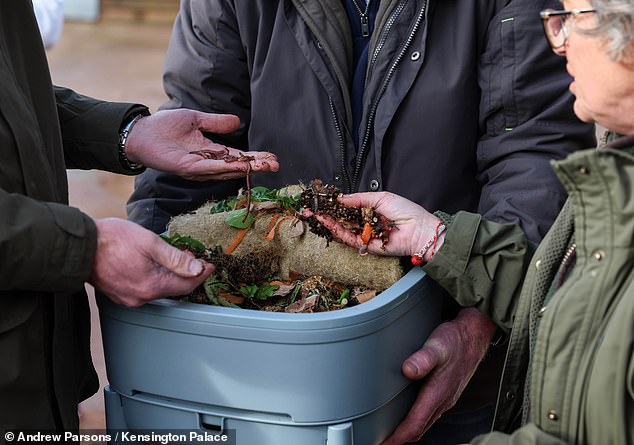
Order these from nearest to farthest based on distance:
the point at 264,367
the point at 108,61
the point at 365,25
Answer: the point at 264,367 → the point at 365,25 → the point at 108,61

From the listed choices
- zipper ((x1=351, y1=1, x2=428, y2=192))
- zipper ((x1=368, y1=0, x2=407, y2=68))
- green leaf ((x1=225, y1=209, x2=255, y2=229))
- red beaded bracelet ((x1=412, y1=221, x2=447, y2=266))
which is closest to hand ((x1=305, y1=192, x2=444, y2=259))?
red beaded bracelet ((x1=412, y1=221, x2=447, y2=266))

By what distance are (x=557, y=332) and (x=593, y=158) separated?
28 centimetres

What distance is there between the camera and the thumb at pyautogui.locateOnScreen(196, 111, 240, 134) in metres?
2.07

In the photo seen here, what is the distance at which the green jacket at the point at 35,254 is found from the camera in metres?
1.48

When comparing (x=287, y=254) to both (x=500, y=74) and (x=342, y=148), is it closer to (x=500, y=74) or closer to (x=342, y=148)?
(x=342, y=148)

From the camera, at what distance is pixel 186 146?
6.73 feet

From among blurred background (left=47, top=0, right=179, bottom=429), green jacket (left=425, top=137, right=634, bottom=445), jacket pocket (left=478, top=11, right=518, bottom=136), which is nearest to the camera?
green jacket (left=425, top=137, right=634, bottom=445)

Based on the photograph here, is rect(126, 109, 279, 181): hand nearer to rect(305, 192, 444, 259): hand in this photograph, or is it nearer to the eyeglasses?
rect(305, 192, 444, 259): hand

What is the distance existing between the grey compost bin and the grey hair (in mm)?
565

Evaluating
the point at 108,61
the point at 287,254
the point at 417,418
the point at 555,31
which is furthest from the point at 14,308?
the point at 108,61

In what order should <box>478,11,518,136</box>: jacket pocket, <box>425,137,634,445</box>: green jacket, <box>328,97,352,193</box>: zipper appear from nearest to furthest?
<box>425,137,634,445</box>: green jacket < <box>478,11,518,136</box>: jacket pocket < <box>328,97,352,193</box>: zipper

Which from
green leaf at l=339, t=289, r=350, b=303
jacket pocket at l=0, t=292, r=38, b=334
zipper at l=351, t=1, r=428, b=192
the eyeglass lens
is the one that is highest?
the eyeglass lens

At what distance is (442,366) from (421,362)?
0.11 metres

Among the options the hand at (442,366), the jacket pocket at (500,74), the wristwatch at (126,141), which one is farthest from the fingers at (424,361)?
the wristwatch at (126,141)
